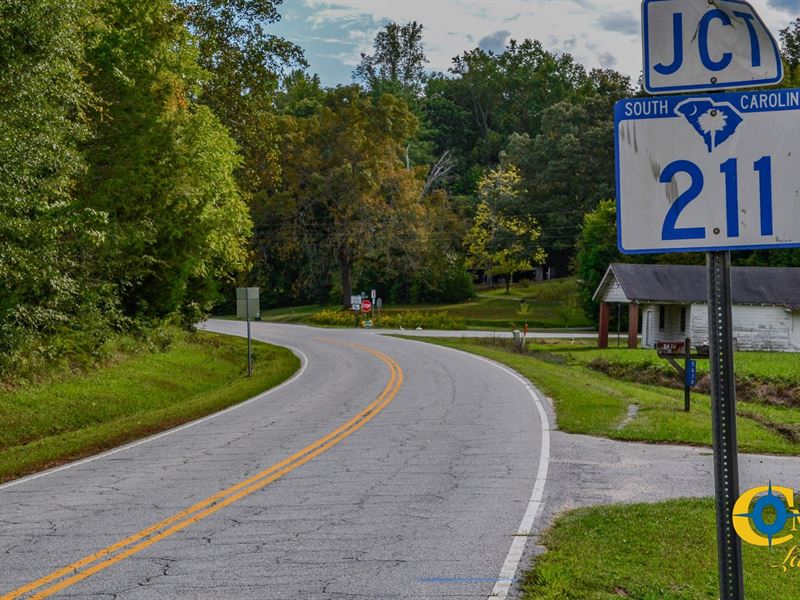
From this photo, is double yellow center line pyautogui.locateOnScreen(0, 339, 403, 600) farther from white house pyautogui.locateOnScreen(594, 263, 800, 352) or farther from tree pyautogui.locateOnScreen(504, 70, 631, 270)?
tree pyautogui.locateOnScreen(504, 70, 631, 270)

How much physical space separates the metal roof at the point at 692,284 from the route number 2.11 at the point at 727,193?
145 feet

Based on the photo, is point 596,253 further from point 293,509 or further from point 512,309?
point 293,509

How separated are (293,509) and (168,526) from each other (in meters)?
1.55

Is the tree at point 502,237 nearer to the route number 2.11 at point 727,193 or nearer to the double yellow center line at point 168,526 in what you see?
the double yellow center line at point 168,526

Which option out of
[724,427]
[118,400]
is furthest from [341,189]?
[724,427]

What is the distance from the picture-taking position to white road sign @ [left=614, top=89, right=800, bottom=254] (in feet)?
11.2

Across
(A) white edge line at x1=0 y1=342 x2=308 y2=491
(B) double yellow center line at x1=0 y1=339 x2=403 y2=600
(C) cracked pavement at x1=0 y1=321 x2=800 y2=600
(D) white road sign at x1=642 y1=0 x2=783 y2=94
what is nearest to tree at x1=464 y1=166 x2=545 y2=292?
(A) white edge line at x1=0 y1=342 x2=308 y2=491

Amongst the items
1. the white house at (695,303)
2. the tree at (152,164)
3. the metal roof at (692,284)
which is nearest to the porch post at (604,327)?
the white house at (695,303)

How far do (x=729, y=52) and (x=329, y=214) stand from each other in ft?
220

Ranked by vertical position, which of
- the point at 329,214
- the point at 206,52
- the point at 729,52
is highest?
the point at 206,52

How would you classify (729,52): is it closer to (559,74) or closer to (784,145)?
(784,145)

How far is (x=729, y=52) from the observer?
3482 mm

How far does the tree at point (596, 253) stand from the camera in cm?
6131

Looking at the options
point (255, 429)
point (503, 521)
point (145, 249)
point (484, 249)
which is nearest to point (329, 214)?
point (484, 249)
